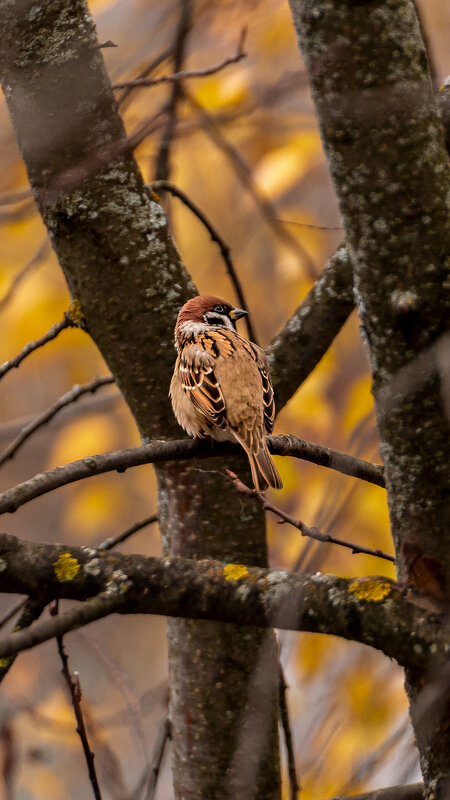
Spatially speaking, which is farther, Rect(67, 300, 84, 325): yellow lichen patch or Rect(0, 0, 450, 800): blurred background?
Rect(0, 0, 450, 800): blurred background

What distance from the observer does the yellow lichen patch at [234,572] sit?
6.50 feet

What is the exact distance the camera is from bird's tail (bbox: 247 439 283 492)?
9.68ft

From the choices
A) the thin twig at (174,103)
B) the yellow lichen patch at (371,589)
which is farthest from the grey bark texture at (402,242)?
the thin twig at (174,103)

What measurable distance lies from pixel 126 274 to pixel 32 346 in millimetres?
380

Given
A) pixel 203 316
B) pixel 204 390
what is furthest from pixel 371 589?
pixel 203 316

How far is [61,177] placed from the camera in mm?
2830

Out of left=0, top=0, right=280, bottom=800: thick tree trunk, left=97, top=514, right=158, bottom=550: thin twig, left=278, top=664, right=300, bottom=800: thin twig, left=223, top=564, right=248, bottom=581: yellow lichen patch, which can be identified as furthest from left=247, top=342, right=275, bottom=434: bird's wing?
left=223, top=564, right=248, bottom=581: yellow lichen patch

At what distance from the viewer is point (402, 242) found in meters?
1.73

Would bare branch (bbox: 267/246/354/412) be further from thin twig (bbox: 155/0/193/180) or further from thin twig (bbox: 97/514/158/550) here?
thin twig (bbox: 155/0/193/180)

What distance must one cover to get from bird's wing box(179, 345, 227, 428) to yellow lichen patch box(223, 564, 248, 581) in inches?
44.0

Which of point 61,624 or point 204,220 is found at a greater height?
point 204,220

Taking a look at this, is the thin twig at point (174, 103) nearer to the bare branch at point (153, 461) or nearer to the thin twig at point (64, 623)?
the bare branch at point (153, 461)

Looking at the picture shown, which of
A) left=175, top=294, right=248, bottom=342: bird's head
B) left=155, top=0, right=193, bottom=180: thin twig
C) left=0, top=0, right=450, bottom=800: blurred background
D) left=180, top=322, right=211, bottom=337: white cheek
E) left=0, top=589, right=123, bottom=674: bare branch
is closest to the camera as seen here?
left=0, top=589, right=123, bottom=674: bare branch

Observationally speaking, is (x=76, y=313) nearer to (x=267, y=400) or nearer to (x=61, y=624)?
(x=267, y=400)
